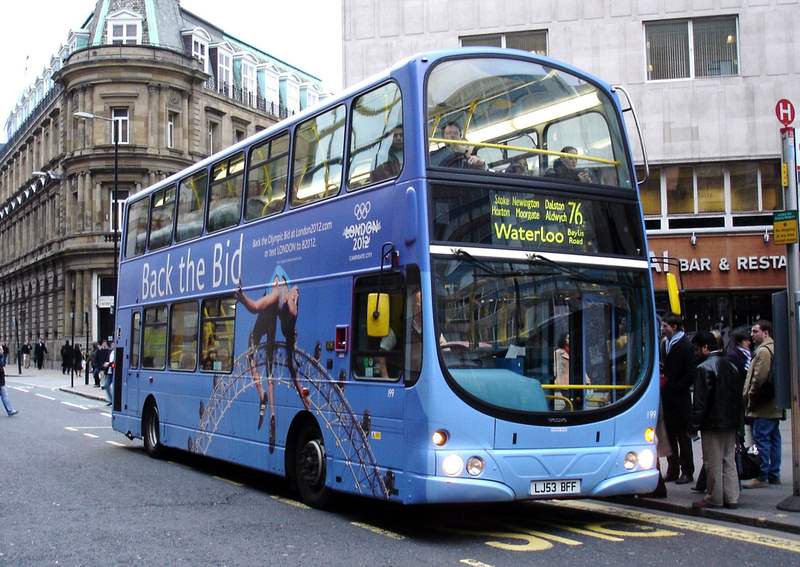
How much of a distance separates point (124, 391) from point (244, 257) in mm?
5871

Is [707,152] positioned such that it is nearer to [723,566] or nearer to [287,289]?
[287,289]

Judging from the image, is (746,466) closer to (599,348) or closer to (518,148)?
(599,348)

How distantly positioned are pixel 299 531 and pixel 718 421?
13.3ft

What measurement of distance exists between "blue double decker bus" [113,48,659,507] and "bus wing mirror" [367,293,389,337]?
2 cm

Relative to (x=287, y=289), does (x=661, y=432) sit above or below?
below

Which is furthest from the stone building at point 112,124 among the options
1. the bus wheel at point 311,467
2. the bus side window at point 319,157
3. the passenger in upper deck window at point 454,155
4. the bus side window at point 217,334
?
the passenger in upper deck window at point 454,155

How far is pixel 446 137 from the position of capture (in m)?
8.33

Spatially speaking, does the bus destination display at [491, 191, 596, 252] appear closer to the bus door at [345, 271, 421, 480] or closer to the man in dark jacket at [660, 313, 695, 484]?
Answer: the bus door at [345, 271, 421, 480]

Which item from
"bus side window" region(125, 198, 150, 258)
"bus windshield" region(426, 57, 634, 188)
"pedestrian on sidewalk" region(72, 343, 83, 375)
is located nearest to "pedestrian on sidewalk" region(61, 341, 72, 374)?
"pedestrian on sidewalk" region(72, 343, 83, 375)

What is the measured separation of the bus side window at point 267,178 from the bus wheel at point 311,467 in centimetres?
265

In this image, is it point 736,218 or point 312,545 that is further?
point 736,218

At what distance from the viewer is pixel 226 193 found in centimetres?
1249

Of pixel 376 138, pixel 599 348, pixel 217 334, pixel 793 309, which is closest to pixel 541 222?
pixel 599 348

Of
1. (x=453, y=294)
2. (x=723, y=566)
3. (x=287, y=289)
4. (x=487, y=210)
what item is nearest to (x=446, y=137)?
(x=487, y=210)
